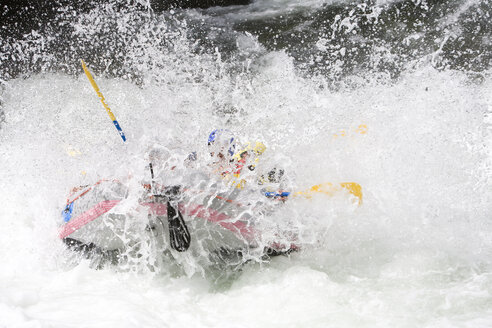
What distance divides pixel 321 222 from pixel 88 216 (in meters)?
2.09

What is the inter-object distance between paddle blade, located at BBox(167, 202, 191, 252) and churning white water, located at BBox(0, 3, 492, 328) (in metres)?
0.33

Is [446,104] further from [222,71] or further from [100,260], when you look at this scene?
[100,260]

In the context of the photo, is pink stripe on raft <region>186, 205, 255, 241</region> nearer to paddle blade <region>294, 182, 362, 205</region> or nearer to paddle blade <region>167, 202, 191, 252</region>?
paddle blade <region>167, 202, 191, 252</region>

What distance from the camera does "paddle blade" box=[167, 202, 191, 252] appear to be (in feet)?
9.46

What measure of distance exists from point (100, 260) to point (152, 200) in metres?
0.77

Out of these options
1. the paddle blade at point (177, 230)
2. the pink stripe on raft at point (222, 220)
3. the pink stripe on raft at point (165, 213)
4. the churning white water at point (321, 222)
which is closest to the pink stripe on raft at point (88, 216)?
the pink stripe on raft at point (165, 213)

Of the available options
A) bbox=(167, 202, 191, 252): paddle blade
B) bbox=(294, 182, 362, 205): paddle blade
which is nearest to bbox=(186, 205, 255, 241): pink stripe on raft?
bbox=(167, 202, 191, 252): paddle blade

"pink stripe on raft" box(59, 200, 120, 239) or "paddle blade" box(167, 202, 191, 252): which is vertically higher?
"pink stripe on raft" box(59, 200, 120, 239)

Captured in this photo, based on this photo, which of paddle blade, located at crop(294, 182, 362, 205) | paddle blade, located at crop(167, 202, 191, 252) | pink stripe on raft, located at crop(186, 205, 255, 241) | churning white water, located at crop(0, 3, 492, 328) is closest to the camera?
churning white water, located at crop(0, 3, 492, 328)

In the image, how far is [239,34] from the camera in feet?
23.5

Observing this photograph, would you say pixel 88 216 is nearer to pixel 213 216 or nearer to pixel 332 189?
pixel 213 216

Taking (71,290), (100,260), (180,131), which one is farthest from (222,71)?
(71,290)

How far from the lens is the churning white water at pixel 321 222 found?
8.07 ft

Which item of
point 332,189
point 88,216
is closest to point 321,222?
point 332,189
